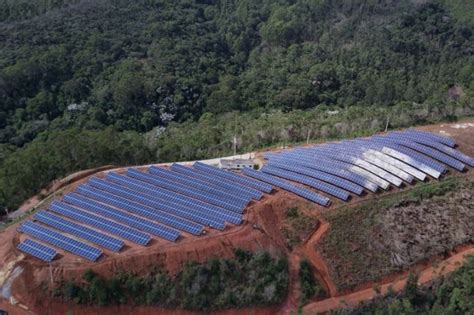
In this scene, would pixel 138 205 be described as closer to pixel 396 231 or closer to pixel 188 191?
pixel 188 191

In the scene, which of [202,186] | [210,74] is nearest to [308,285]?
[202,186]

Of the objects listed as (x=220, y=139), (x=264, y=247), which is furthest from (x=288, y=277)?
(x=220, y=139)

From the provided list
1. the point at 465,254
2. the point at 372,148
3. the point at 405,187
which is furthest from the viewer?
the point at 372,148

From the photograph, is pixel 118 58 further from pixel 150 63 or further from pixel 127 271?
pixel 127 271

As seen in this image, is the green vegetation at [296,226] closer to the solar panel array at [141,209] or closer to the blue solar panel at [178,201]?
the solar panel array at [141,209]

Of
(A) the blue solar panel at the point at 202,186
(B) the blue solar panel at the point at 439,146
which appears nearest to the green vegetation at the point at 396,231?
(B) the blue solar panel at the point at 439,146

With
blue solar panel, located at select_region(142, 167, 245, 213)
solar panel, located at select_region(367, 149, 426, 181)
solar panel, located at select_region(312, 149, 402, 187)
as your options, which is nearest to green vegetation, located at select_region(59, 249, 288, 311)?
blue solar panel, located at select_region(142, 167, 245, 213)

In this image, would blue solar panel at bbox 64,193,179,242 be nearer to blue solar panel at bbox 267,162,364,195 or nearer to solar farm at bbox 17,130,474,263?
solar farm at bbox 17,130,474,263
